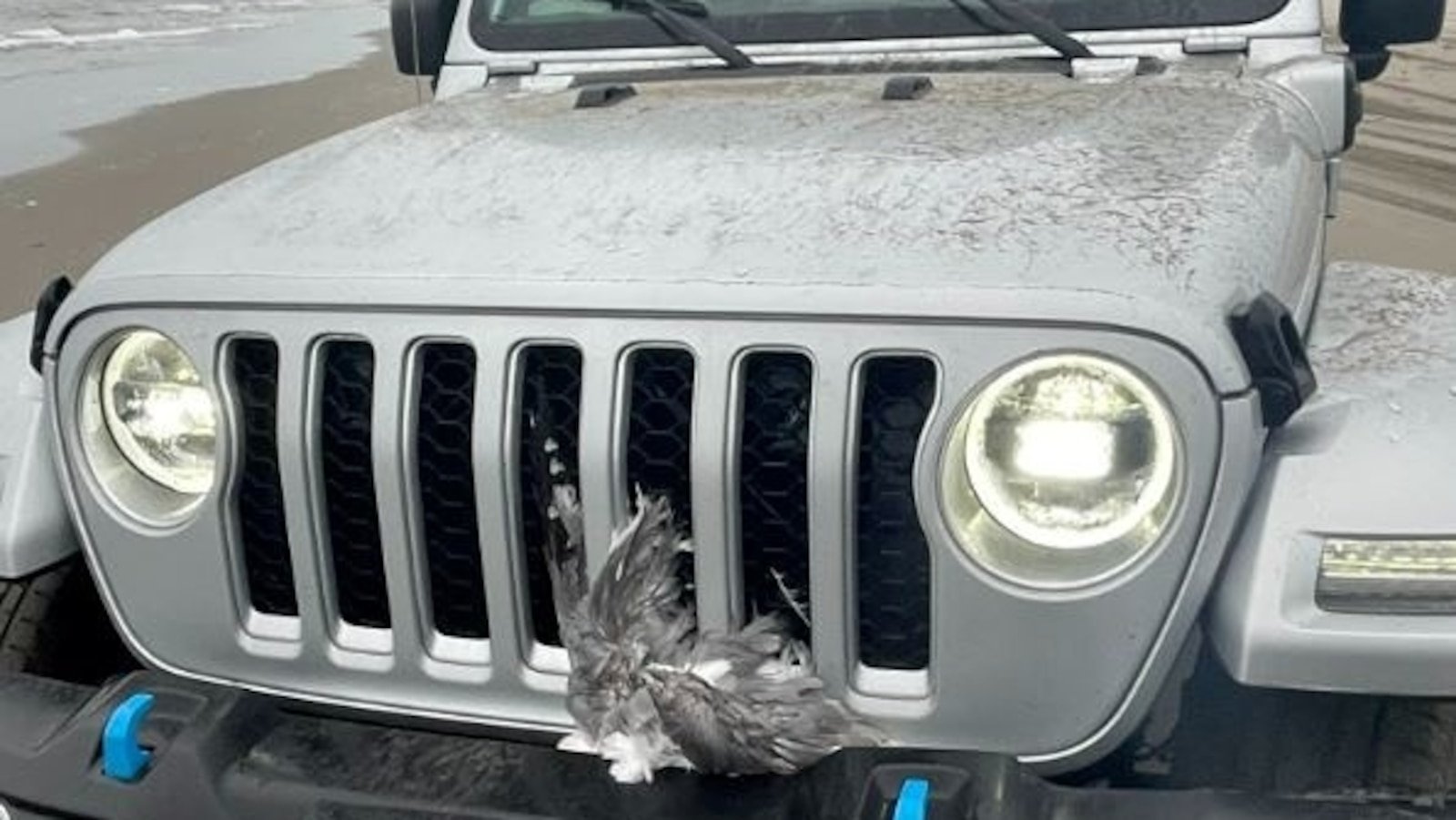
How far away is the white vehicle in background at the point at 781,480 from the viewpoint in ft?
6.15

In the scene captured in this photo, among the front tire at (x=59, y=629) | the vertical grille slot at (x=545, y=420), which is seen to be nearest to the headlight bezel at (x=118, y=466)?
the front tire at (x=59, y=629)

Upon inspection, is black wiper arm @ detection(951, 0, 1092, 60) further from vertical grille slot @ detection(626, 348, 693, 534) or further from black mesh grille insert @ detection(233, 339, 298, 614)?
black mesh grille insert @ detection(233, 339, 298, 614)

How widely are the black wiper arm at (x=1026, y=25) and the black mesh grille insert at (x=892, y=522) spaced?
52.7 inches

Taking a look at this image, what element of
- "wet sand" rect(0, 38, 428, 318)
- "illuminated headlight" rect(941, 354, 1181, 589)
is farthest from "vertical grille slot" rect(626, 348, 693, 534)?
"wet sand" rect(0, 38, 428, 318)

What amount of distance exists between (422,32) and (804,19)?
946 mm

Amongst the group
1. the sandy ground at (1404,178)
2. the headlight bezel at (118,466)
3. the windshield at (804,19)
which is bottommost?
the sandy ground at (1404,178)

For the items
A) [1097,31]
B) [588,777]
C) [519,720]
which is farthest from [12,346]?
[1097,31]

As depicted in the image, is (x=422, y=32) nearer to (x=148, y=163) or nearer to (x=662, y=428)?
(x=662, y=428)

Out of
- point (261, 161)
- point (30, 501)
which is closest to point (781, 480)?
point (30, 501)

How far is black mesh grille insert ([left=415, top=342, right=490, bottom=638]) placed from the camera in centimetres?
204

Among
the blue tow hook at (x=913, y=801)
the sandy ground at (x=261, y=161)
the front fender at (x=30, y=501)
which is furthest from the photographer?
the sandy ground at (x=261, y=161)

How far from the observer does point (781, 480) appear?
1.96 metres

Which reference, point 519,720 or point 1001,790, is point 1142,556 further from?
point 519,720

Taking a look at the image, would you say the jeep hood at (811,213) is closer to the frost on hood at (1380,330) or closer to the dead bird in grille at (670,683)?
the frost on hood at (1380,330)
